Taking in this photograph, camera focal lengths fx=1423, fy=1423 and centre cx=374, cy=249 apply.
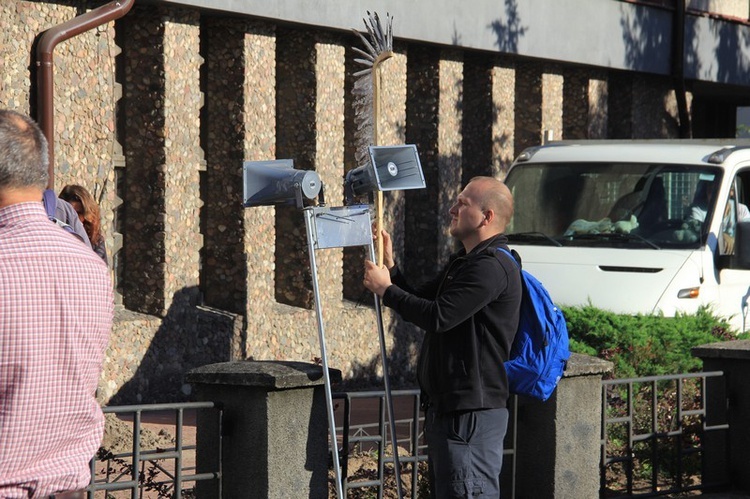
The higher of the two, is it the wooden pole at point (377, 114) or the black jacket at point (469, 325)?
the wooden pole at point (377, 114)

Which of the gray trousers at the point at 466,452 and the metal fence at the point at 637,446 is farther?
the metal fence at the point at 637,446

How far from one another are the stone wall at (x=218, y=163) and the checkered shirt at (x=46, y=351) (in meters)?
8.30

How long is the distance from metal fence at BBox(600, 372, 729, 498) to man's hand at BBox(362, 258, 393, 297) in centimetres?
296

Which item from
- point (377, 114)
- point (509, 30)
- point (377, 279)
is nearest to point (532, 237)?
point (377, 114)

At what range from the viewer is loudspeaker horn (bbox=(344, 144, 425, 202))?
5.87 m

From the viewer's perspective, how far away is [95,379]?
3.60 m

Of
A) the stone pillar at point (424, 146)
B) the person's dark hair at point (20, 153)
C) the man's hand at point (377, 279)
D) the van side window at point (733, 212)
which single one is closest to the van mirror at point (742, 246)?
the van side window at point (733, 212)

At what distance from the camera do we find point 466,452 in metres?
5.53

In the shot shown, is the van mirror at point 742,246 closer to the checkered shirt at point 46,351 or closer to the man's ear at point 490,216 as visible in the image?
the man's ear at point 490,216

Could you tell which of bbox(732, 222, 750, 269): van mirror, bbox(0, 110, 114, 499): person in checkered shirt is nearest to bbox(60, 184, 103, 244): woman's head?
bbox(732, 222, 750, 269): van mirror

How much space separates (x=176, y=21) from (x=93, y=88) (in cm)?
116

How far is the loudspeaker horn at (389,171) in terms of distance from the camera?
587 cm

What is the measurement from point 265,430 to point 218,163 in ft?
27.0

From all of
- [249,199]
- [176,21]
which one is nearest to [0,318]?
[249,199]
